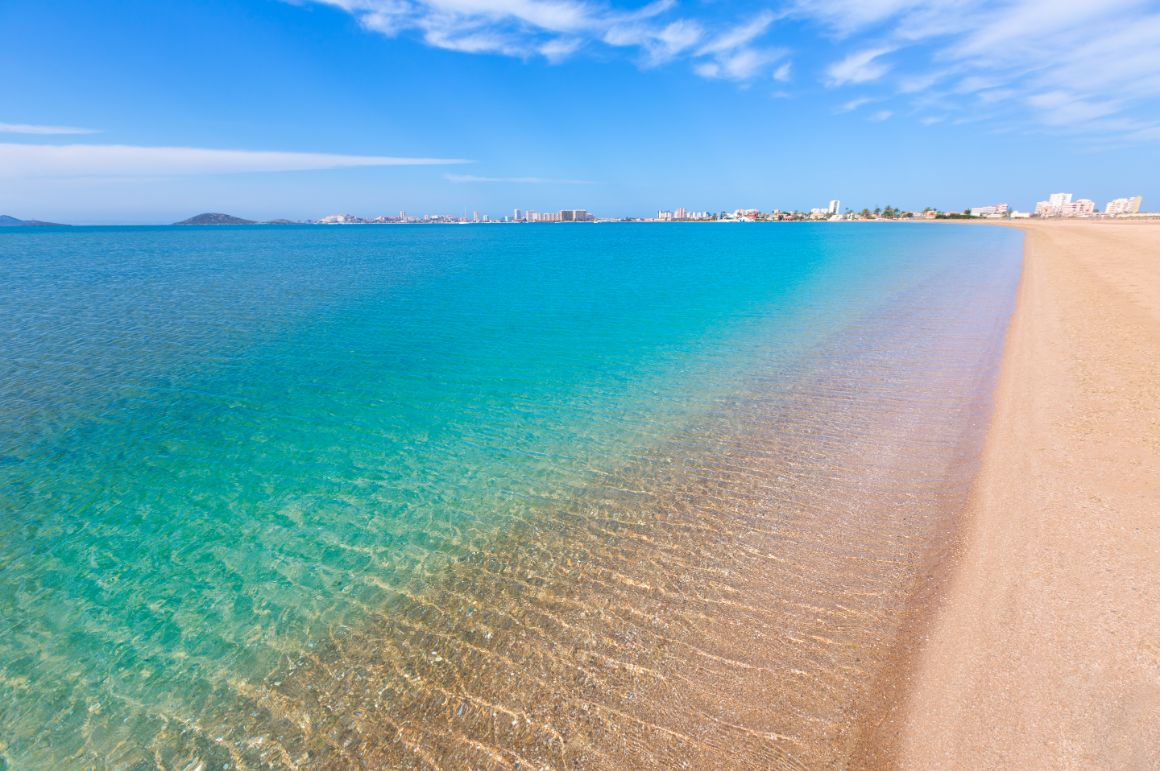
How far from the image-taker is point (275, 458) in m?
10.7

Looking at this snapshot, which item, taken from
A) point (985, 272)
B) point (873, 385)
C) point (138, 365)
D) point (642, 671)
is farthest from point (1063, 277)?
point (138, 365)

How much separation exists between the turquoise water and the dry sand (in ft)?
11.4

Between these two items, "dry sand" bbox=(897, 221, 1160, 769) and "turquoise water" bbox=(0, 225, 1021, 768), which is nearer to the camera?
"dry sand" bbox=(897, 221, 1160, 769)

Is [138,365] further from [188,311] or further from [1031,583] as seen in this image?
[1031,583]

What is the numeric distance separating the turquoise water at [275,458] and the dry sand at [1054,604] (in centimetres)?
347

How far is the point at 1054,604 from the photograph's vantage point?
→ 587 centimetres

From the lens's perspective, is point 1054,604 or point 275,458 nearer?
point 1054,604

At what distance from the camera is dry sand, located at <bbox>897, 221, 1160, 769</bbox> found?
4445mm

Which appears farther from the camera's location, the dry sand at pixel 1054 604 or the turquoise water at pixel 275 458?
the turquoise water at pixel 275 458

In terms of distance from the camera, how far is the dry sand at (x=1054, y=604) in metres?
4.45

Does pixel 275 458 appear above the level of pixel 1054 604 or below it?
below

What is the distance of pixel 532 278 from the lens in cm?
4544

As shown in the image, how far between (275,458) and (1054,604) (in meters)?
13.2

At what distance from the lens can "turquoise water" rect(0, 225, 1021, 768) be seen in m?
5.79
